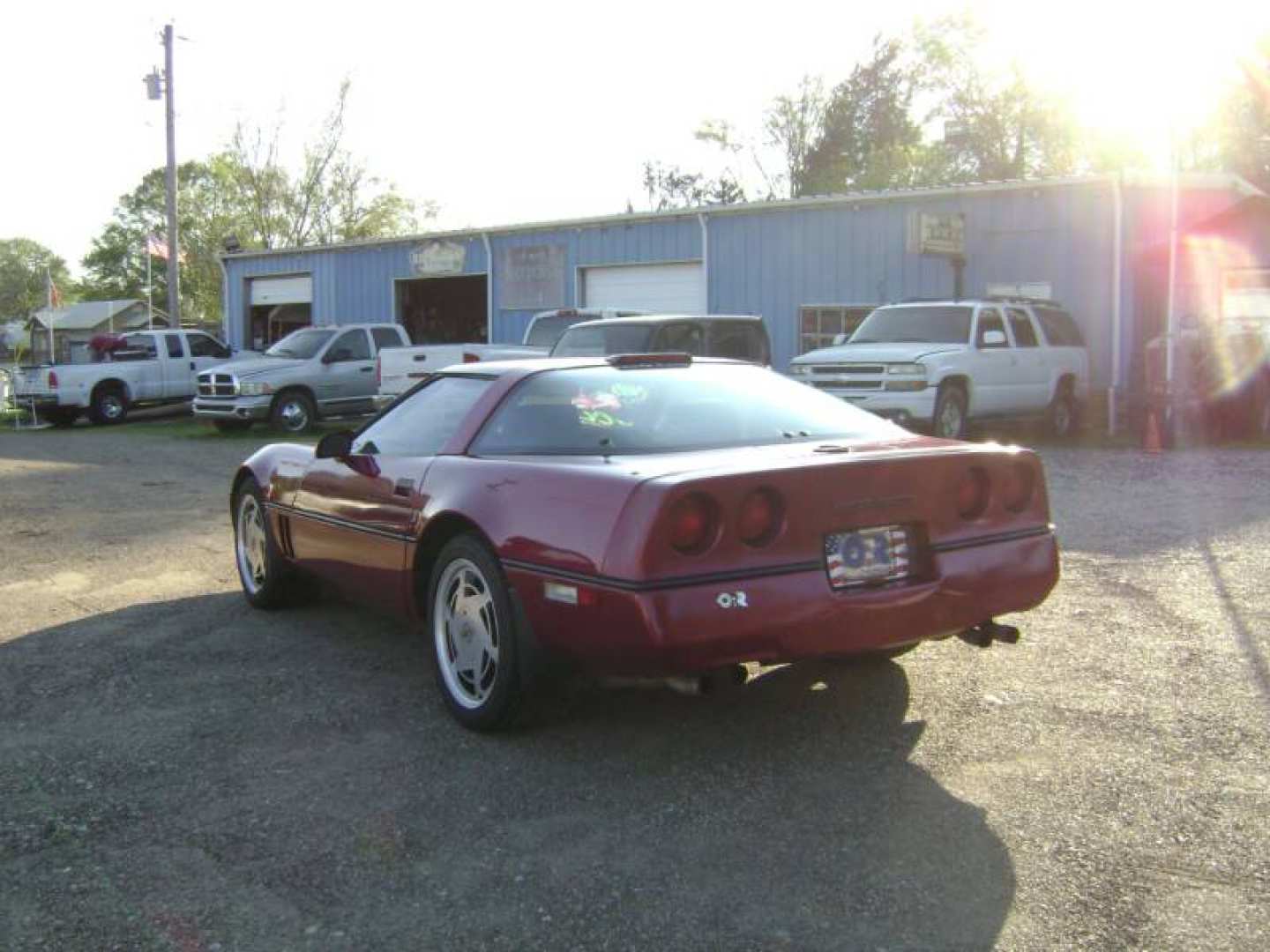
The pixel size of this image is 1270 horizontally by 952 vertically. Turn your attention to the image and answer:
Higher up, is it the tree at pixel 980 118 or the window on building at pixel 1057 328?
the tree at pixel 980 118

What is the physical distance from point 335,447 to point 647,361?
1.45 m

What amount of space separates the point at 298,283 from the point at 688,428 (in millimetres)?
28125

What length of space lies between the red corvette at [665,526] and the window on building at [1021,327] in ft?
35.7

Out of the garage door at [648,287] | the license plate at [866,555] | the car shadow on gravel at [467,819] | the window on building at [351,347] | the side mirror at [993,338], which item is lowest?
the car shadow on gravel at [467,819]

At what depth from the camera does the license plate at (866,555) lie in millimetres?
3891

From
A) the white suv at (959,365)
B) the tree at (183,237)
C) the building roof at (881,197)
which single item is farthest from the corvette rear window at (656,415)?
the tree at (183,237)

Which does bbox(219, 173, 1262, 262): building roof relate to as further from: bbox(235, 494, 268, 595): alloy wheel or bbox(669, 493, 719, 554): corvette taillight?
bbox(669, 493, 719, 554): corvette taillight

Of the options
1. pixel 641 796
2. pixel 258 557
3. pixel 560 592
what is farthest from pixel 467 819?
pixel 258 557

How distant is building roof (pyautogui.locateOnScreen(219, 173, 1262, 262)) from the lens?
17.6 m

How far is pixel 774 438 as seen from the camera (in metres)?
4.52

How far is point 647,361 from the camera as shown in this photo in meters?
5.11

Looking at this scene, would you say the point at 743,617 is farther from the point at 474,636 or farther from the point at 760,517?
the point at 474,636

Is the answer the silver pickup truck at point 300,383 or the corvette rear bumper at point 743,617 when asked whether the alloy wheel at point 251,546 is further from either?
the silver pickup truck at point 300,383

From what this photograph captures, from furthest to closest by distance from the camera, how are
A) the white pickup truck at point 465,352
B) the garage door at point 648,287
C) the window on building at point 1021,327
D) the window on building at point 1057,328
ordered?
the garage door at point 648,287, the white pickup truck at point 465,352, the window on building at point 1057,328, the window on building at point 1021,327
